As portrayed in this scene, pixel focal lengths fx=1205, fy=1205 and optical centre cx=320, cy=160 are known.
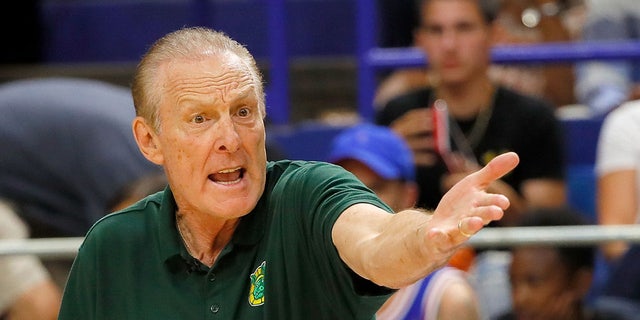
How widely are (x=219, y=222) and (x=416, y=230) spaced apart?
693 millimetres

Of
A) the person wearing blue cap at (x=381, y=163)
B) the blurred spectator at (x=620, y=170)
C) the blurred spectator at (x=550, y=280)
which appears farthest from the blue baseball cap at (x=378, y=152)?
the blurred spectator at (x=620, y=170)

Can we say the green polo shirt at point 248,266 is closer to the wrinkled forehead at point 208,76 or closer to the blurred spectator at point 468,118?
the wrinkled forehead at point 208,76

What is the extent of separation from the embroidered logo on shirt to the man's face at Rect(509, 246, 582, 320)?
176cm

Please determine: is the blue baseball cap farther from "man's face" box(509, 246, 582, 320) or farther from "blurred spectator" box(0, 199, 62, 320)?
"blurred spectator" box(0, 199, 62, 320)

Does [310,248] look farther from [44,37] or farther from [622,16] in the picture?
[44,37]

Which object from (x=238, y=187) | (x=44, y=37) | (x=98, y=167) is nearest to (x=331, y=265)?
(x=238, y=187)

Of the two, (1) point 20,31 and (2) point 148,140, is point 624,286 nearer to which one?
(2) point 148,140

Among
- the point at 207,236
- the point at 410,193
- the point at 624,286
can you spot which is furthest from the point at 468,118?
the point at 207,236

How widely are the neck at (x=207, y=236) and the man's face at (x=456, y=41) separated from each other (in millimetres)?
2536

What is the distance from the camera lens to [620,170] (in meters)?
4.70

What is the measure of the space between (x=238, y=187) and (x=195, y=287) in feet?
0.82

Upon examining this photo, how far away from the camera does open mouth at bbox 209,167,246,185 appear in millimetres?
2561

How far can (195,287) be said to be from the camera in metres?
2.62

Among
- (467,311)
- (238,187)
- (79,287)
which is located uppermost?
(238,187)
